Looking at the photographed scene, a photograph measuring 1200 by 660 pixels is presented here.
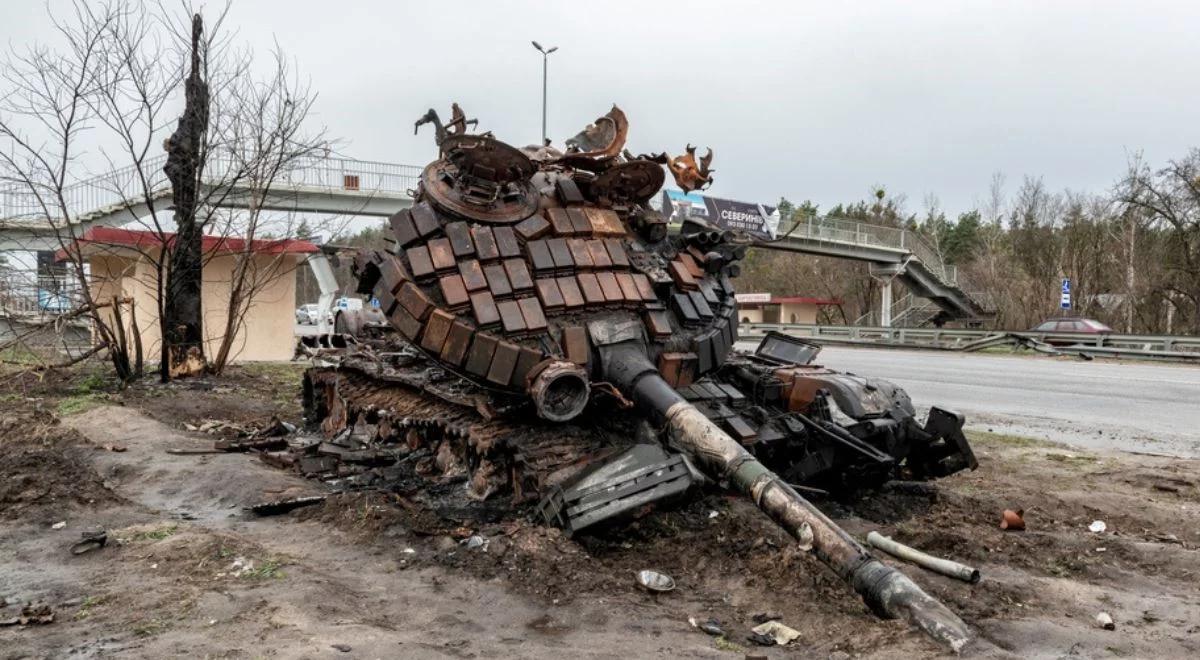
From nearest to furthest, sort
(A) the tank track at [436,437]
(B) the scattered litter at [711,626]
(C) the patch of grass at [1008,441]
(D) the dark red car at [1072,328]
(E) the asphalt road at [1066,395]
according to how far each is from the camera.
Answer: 1. (B) the scattered litter at [711,626]
2. (A) the tank track at [436,437]
3. (C) the patch of grass at [1008,441]
4. (E) the asphalt road at [1066,395]
5. (D) the dark red car at [1072,328]

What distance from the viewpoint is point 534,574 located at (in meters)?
5.00

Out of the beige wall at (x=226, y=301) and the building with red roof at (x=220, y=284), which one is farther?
the beige wall at (x=226, y=301)

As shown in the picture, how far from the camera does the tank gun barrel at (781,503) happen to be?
3912mm

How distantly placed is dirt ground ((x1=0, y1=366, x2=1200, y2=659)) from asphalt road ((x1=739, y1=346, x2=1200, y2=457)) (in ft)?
9.51

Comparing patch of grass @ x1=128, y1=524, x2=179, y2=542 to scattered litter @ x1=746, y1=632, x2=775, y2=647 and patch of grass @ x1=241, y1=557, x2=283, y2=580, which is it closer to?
patch of grass @ x1=241, y1=557, x2=283, y2=580

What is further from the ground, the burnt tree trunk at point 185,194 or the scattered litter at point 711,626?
the burnt tree trunk at point 185,194

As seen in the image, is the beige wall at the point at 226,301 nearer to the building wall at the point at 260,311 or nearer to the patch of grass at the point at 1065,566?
the building wall at the point at 260,311

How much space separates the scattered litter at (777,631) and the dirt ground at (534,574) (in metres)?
0.06

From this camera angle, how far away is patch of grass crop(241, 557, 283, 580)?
500 cm

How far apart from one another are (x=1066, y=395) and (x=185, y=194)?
1549 centimetres

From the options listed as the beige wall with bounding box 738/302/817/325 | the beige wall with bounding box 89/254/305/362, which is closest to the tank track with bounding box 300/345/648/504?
the beige wall with bounding box 89/254/305/362

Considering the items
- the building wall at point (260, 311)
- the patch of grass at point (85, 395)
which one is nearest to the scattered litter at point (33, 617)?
the patch of grass at point (85, 395)

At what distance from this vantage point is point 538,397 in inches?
229

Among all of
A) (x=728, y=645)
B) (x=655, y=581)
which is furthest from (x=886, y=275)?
(x=728, y=645)
